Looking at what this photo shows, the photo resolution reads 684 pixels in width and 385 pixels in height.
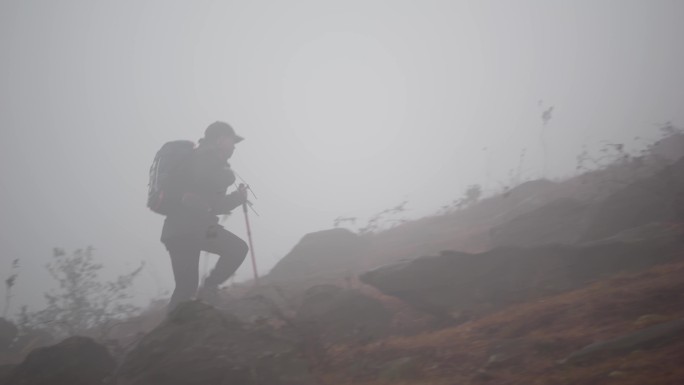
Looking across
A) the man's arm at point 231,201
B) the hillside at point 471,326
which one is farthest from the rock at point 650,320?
the man's arm at point 231,201

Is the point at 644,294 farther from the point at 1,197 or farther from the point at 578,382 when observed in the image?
the point at 1,197

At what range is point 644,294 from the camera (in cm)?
314

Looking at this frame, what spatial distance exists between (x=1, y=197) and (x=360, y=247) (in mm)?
219976

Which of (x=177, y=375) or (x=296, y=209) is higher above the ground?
(x=296, y=209)

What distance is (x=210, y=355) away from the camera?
319 centimetres

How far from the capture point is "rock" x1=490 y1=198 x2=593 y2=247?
5859mm

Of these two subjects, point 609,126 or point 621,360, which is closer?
point 621,360

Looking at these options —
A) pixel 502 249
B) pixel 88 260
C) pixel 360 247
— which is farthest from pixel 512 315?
pixel 88 260

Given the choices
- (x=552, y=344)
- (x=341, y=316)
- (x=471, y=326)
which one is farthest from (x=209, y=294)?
(x=552, y=344)

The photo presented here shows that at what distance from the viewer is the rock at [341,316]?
3.97 meters

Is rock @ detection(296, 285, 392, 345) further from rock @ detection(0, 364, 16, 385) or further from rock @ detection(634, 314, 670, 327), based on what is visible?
rock @ detection(0, 364, 16, 385)

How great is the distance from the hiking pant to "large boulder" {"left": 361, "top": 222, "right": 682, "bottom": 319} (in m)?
2.16

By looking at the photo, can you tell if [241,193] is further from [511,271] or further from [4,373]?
[511,271]

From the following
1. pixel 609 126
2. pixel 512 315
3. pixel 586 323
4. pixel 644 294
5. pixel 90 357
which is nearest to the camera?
pixel 586 323
